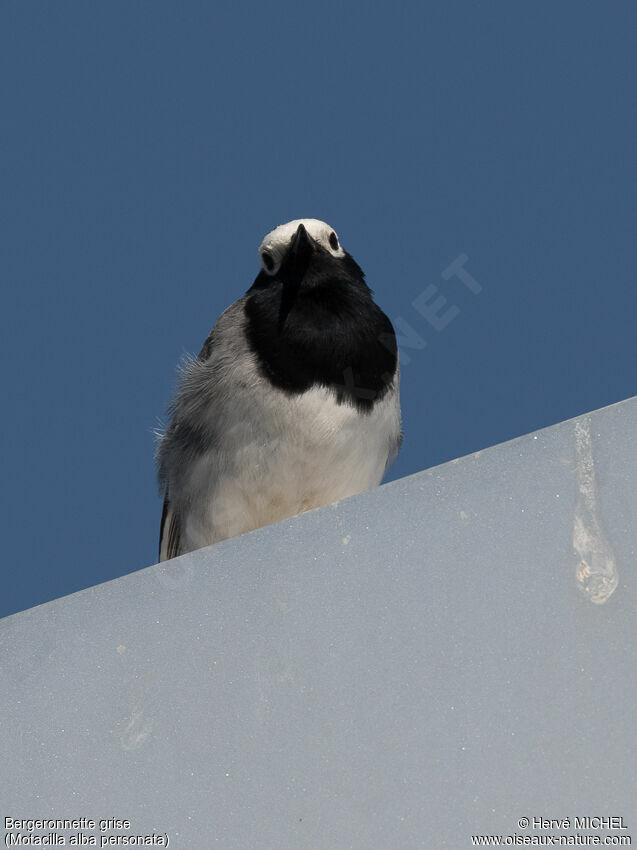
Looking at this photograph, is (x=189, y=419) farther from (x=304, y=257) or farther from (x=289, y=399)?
(x=304, y=257)

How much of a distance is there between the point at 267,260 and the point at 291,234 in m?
0.17

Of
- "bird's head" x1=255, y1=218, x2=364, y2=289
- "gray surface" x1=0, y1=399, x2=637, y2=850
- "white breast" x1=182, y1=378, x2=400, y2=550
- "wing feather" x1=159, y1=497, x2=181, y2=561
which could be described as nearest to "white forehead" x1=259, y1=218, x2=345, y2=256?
"bird's head" x1=255, y1=218, x2=364, y2=289

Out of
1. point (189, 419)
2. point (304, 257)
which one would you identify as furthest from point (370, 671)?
point (304, 257)

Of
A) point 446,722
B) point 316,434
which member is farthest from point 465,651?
point 316,434

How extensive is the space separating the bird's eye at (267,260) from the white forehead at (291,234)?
2 cm

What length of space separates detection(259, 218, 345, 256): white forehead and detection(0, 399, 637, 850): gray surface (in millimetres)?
2769

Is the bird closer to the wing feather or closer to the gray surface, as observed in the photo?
the wing feather

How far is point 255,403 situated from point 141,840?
2.59 m

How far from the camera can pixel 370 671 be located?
120 inches

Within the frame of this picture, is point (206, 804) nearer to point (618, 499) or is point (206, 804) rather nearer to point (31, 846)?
point (31, 846)

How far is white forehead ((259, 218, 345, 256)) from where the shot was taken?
19.4ft

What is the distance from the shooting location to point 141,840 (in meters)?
3.08

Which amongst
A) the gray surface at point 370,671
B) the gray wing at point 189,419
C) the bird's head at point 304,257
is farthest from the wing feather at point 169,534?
the gray surface at point 370,671

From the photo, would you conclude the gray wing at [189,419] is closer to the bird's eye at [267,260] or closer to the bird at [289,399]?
the bird at [289,399]
